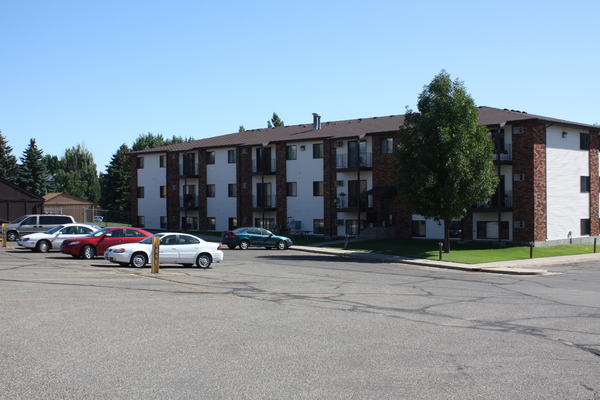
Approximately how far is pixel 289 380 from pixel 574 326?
24.7ft

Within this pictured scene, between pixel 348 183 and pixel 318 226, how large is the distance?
471 cm

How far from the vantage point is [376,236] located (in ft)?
144

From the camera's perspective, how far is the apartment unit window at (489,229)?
39.8 metres

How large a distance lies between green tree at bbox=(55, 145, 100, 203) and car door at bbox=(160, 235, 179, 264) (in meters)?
93.7

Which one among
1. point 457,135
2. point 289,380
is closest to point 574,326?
point 289,380

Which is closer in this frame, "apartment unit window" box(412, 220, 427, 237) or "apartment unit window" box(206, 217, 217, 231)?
"apartment unit window" box(412, 220, 427, 237)

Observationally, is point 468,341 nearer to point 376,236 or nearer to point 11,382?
point 11,382

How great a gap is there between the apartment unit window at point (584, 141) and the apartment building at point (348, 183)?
0.29 ft

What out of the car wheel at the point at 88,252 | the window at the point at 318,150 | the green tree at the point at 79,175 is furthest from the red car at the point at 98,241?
the green tree at the point at 79,175

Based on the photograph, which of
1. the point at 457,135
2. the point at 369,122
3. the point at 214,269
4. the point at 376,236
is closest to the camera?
the point at 214,269

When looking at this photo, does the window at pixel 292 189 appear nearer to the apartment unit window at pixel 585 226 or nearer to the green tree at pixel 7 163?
the apartment unit window at pixel 585 226

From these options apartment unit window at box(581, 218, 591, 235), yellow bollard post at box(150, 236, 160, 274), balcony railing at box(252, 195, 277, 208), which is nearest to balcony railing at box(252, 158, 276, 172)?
balcony railing at box(252, 195, 277, 208)

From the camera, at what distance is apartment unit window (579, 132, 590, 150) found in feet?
140

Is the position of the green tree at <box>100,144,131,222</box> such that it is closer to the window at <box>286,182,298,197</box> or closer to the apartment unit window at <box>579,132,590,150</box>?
the window at <box>286,182,298,197</box>
